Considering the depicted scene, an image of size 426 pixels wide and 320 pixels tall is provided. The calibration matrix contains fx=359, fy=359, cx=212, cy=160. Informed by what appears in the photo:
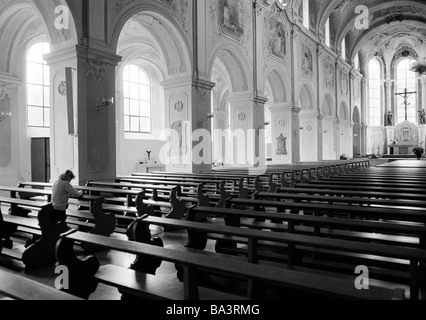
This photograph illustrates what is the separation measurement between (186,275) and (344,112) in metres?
27.2

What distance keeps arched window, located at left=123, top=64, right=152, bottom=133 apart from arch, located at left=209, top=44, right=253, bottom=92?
4.33 metres

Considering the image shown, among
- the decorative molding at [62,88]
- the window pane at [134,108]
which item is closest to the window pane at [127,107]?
the window pane at [134,108]

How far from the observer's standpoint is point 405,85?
105ft

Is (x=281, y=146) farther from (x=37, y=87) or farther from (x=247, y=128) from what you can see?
(x=37, y=87)

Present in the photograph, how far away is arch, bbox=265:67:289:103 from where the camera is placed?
669 inches

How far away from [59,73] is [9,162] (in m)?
4.25

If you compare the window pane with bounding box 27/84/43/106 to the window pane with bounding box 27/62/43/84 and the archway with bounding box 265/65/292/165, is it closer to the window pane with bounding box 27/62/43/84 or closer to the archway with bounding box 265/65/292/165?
the window pane with bounding box 27/62/43/84

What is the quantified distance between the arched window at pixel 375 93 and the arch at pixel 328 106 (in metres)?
11.1

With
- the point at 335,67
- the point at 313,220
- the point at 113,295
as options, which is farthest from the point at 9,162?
the point at 335,67

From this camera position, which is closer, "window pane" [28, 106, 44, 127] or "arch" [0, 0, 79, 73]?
"arch" [0, 0, 79, 73]

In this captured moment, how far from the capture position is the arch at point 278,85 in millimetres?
16984

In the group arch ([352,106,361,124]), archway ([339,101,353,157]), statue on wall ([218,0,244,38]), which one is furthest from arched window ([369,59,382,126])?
statue on wall ([218,0,244,38])

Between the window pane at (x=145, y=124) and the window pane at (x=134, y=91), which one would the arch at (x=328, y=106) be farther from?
the window pane at (x=134, y=91)
